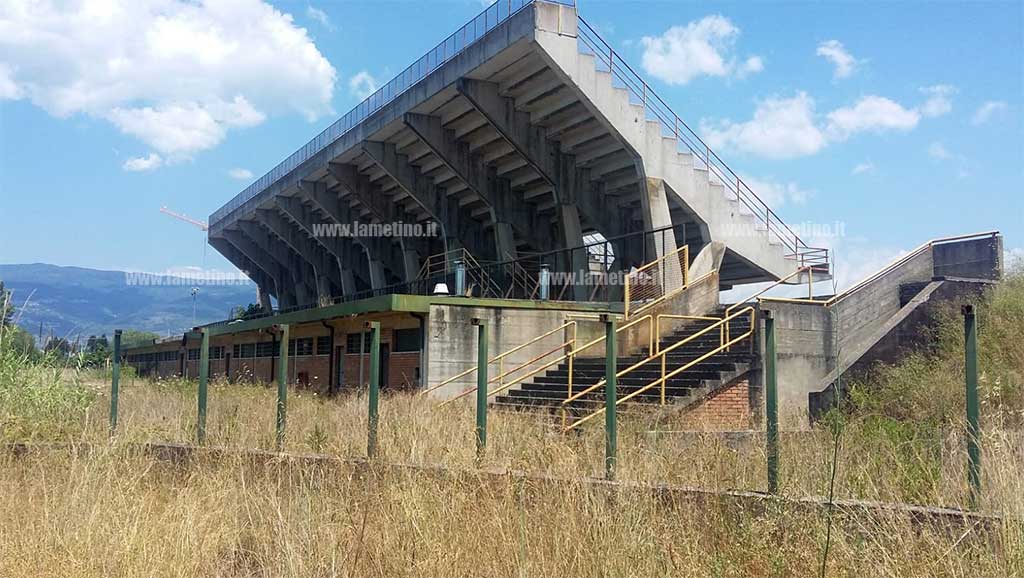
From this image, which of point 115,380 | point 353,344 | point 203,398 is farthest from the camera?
point 353,344

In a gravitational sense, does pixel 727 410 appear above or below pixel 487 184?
below

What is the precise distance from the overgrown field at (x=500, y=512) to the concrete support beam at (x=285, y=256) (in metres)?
46.5

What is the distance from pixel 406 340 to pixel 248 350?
16844 millimetres

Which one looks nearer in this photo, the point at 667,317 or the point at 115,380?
the point at 115,380

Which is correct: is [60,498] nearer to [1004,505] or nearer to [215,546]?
[215,546]

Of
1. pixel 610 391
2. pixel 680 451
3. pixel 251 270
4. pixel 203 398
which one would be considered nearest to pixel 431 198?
pixel 203 398

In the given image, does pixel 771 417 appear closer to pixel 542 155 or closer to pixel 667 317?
pixel 667 317

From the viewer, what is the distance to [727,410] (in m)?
15.8

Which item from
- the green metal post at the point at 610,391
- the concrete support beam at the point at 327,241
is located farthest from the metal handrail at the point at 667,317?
the concrete support beam at the point at 327,241

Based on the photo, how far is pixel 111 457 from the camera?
809cm

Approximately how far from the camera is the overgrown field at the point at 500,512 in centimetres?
519

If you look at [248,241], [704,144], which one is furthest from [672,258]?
[248,241]

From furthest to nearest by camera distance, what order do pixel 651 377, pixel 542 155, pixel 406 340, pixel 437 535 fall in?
pixel 542 155 < pixel 406 340 < pixel 651 377 < pixel 437 535

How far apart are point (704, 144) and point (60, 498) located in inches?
949
